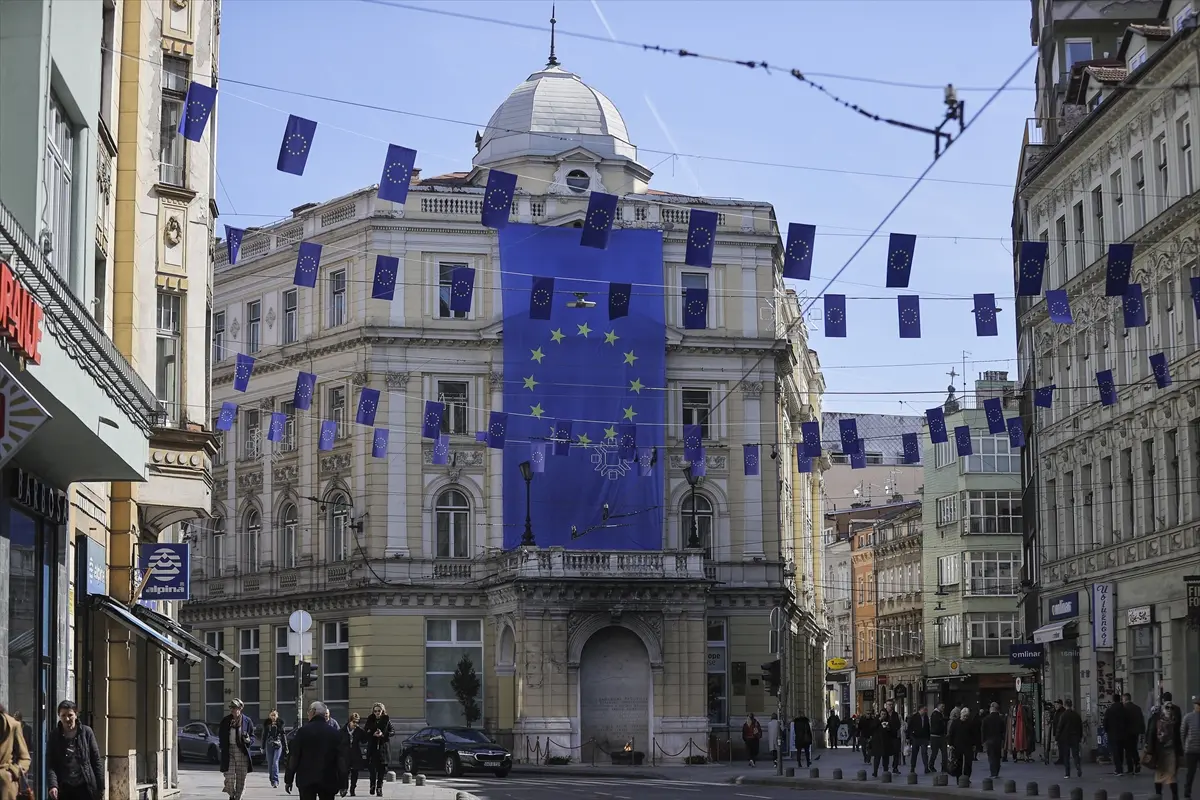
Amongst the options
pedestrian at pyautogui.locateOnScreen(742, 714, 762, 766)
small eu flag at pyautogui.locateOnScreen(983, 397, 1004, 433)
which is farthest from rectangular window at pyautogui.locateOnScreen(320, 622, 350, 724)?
small eu flag at pyautogui.locateOnScreen(983, 397, 1004, 433)

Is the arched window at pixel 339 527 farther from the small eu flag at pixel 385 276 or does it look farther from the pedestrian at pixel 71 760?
the pedestrian at pixel 71 760

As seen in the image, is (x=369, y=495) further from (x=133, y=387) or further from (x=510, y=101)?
(x=133, y=387)

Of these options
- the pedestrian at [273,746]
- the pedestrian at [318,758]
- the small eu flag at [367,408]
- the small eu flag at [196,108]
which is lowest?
the pedestrian at [273,746]

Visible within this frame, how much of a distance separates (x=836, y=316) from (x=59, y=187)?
52.4 feet

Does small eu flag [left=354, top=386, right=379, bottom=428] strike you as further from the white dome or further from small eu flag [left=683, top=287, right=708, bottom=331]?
the white dome

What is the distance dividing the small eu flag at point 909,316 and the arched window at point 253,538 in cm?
3872

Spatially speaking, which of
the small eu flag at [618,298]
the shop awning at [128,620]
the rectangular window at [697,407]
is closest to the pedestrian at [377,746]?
the shop awning at [128,620]

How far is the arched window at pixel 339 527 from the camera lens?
6431 cm

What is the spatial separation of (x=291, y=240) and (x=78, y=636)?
4220cm

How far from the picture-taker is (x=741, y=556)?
64.9 m

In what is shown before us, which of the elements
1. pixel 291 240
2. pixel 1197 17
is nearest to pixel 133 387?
pixel 1197 17

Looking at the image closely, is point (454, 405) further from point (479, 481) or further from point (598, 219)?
point (598, 219)

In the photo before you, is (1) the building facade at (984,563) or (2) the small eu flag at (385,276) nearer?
(2) the small eu flag at (385,276)

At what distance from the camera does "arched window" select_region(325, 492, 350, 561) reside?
211 ft
